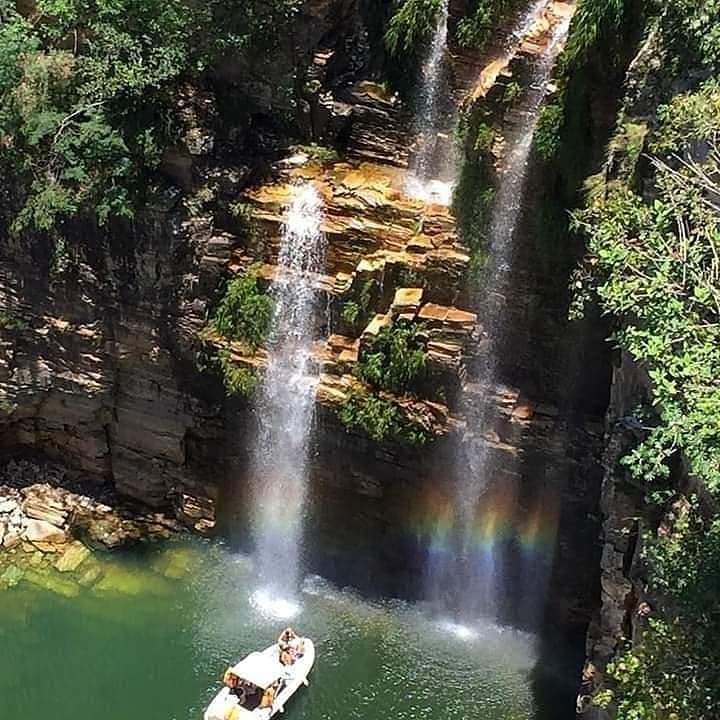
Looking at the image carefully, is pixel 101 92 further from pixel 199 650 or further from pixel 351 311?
pixel 199 650

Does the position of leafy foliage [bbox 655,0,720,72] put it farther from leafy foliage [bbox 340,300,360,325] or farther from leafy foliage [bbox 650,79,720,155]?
leafy foliage [bbox 340,300,360,325]

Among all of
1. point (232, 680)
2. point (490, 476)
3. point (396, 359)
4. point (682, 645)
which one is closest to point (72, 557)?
point (232, 680)

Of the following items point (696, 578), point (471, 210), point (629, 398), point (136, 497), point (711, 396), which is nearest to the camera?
point (711, 396)

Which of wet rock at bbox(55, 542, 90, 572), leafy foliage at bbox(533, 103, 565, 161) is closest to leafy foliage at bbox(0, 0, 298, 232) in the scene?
leafy foliage at bbox(533, 103, 565, 161)

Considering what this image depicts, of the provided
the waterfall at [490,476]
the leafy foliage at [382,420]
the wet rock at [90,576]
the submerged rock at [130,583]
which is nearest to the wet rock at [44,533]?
the wet rock at [90,576]

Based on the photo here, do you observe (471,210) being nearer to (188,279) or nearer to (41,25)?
(188,279)

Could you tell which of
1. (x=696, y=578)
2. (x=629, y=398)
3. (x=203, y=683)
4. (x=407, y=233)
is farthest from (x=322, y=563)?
(x=696, y=578)

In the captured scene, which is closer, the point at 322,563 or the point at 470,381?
the point at 470,381
